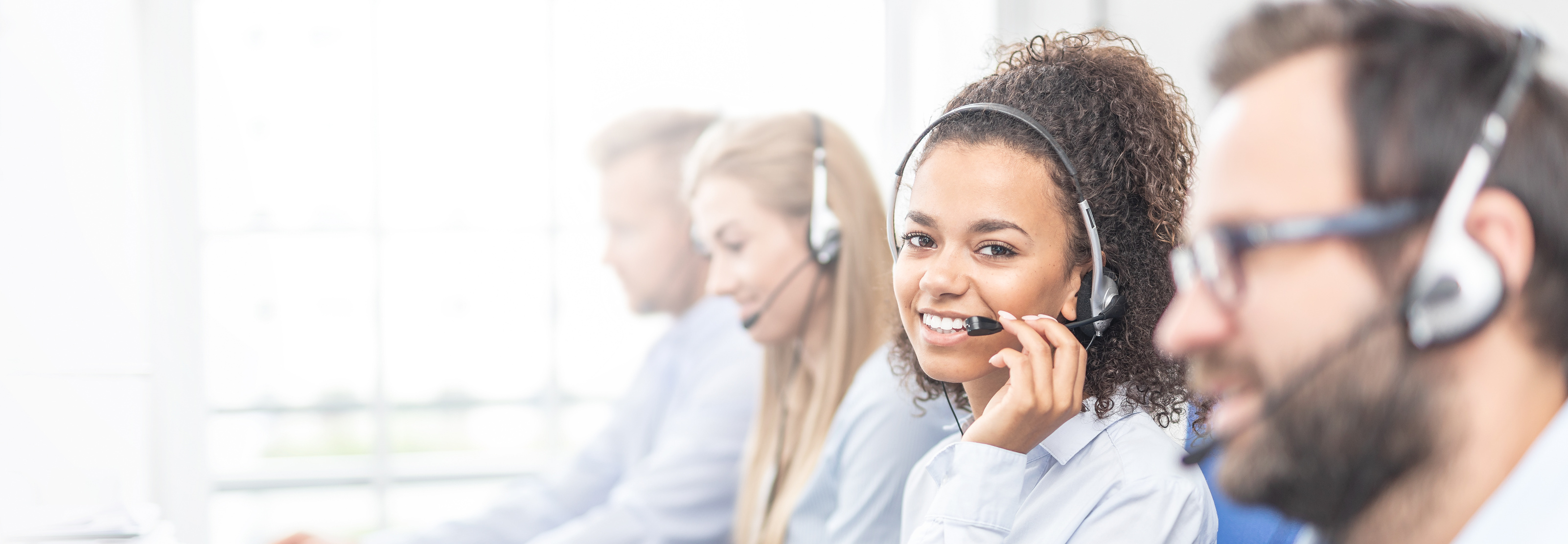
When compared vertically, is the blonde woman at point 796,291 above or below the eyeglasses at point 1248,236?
below

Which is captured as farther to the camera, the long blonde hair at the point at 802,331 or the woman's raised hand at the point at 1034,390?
the long blonde hair at the point at 802,331

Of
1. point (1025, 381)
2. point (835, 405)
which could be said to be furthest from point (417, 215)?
point (1025, 381)

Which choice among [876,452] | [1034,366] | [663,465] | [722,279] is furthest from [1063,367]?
[663,465]

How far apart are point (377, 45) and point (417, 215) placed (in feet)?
1.95

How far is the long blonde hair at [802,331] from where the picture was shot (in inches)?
67.5

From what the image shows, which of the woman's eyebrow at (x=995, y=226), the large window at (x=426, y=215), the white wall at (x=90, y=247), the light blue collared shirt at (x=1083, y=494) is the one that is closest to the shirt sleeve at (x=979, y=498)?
the light blue collared shirt at (x=1083, y=494)

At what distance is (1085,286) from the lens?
3.30 feet

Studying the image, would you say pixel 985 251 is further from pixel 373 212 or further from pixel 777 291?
pixel 373 212

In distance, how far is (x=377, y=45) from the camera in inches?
127

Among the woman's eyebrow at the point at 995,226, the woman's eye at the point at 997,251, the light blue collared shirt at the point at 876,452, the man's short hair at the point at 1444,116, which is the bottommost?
the light blue collared shirt at the point at 876,452

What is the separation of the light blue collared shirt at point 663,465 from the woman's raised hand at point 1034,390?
3.69 feet

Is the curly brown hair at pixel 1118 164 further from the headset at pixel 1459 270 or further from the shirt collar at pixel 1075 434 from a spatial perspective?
the headset at pixel 1459 270

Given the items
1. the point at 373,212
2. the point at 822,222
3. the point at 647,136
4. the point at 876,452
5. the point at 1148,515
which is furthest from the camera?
the point at 373,212

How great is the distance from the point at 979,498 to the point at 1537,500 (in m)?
0.49
